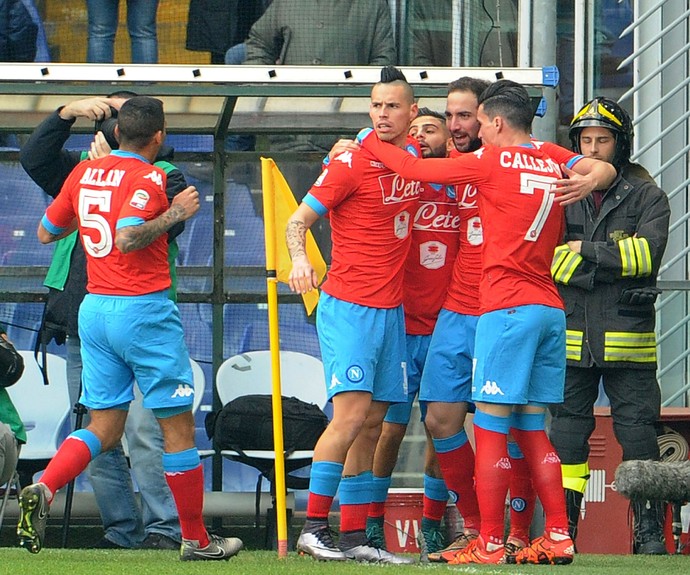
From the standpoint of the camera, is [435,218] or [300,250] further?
[435,218]

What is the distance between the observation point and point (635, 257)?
278 inches

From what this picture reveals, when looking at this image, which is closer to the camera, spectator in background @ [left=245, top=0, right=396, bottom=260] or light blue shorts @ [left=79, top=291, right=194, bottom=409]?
light blue shorts @ [left=79, top=291, right=194, bottom=409]

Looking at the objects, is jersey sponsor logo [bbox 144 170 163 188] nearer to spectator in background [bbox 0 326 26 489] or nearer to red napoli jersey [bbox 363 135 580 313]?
red napoli jersey [bbox 363 135 580 313]

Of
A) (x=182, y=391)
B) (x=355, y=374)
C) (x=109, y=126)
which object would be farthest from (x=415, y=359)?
(x=109, y=126)

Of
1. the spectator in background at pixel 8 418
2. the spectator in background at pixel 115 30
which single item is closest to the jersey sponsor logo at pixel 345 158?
the spectator in background at pixel 8 418

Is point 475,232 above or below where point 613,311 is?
above

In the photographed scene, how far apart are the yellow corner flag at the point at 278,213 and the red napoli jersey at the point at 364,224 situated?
31 cm

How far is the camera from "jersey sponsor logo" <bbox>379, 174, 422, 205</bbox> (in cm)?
629

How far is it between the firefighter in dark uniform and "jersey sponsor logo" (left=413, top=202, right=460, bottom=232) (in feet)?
2.37

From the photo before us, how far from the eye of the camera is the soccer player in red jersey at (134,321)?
20.1ft

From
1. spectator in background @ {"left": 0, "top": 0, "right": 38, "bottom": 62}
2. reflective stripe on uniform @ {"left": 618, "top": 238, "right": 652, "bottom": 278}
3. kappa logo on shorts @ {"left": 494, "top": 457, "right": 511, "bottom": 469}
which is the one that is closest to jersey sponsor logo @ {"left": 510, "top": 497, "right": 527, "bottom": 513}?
kappa logo on shorts @ {"left": 494, "top": 457, "right": 511, "bottom": 469}

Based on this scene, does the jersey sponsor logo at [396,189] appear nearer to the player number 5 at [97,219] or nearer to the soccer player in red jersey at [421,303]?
the soccer player in red jersey at [421,303]

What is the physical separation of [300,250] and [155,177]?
79cm

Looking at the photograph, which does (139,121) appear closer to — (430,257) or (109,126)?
(109,126)
